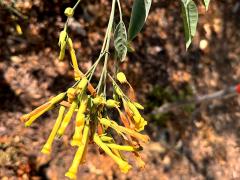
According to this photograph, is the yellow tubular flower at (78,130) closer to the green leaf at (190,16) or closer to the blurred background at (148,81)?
the green leaf at (190,16)

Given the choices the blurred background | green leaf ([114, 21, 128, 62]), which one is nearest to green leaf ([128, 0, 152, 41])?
green leaf ([114, 21, 128, 62])

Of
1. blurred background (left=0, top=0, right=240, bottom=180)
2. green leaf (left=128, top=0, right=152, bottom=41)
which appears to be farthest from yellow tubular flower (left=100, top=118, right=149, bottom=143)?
blurred background (left=0, top=0, right=240, bottom=180)

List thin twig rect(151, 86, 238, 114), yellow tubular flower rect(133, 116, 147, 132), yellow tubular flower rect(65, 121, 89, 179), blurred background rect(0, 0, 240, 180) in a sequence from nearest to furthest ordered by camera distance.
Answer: yellow tubular flower rect(65, 121, 89, 179), yellow tubular flower rect(133, 116, 147, 132), blurred background rect(0, 0, 240, 180), thin twig rect(151, 86, 238, 114)

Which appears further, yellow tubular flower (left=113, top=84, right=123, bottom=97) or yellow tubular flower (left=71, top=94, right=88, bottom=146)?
yellow tubular flower (left=113, top=84, right=123, bottom=97)

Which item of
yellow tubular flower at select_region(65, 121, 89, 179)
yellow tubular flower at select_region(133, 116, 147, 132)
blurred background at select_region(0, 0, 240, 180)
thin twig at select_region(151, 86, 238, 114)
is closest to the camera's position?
yellow tubular flower at select_region(65, 121, 89, 179)

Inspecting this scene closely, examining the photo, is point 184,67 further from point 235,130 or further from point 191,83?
point 235,130

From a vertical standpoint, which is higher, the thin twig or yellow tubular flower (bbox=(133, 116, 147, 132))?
yellow tubular flower (bbox=(133, 116, 147, 132))

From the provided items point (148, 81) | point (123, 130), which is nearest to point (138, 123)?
point (123, 130)

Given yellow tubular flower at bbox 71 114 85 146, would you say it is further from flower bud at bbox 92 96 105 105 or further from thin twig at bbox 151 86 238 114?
thin twig at bbox 151 86 238 114

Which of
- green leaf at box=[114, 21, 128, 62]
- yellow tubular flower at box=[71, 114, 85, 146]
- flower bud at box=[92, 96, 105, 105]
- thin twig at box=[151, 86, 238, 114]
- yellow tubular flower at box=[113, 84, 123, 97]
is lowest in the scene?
thin twig at box=[151, 86, 238, 114]

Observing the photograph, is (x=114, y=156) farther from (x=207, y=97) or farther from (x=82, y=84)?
(x=207, y=97)

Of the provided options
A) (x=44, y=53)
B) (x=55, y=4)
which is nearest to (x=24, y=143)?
(x=44, y=53)
